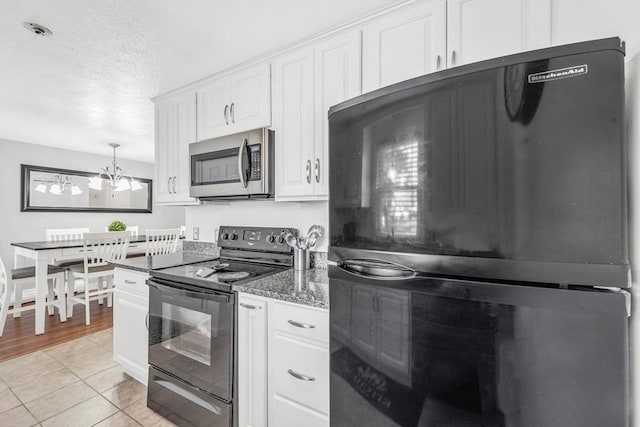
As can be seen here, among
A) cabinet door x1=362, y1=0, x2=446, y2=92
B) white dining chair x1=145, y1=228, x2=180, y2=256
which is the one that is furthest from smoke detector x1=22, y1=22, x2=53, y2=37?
white dining chair x1=145, y1=228, x2=180, y2=256

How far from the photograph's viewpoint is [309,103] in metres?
1.77

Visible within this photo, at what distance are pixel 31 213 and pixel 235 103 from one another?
437 cm

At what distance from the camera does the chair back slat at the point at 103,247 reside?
11.2ft

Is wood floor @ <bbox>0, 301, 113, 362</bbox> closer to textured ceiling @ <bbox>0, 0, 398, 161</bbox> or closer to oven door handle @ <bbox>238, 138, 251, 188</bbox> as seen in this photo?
textured ceiling @ <bbox>0, 0, 398, 161</bbox>

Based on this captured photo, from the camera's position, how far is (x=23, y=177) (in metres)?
4.25

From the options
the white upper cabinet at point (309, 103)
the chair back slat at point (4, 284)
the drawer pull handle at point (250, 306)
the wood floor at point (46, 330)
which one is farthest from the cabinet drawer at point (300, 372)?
the chair back slat at point (4, 284)

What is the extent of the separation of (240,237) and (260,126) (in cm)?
84

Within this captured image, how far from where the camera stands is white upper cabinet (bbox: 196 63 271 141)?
196 centimetres

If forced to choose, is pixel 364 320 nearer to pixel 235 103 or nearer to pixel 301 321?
pixel 301 321

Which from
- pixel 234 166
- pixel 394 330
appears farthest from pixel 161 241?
pixel 394 330

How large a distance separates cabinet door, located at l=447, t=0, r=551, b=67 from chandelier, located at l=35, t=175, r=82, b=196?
5558mm

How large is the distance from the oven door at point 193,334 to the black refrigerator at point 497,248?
2.81 feet

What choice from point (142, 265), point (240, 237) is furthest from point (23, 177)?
point (240, 237)

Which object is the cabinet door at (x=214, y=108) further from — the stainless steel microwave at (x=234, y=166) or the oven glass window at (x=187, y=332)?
the oven glass window at (x=187, y=332)
